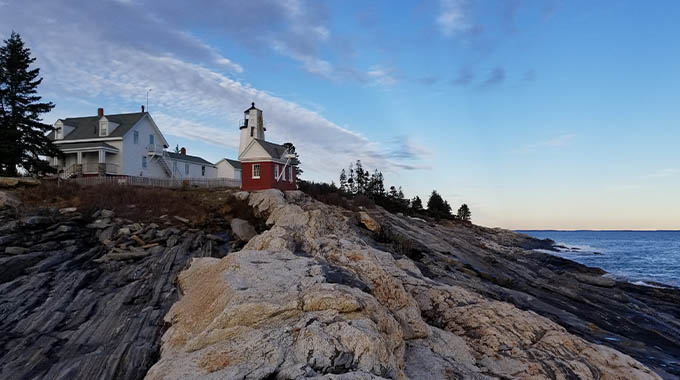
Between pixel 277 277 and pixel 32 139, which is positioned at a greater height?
pixel 32 139

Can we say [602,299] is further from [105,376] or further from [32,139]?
[32,139]

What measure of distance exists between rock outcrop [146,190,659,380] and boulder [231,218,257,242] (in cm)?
→ 861

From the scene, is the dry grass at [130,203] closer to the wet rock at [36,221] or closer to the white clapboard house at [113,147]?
the wet rock at [36,221]

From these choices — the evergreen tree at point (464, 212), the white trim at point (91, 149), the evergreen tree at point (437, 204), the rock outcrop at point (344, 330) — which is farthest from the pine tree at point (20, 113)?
the evergreen tree at point (464, 212)

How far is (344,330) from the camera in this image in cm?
584

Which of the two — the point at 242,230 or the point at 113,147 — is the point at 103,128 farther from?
the point at 242,230

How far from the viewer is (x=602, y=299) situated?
19.4 m

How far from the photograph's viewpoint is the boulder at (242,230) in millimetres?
20078

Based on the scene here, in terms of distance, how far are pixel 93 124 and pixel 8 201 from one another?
25.6m

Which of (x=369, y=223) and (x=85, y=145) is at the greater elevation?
(x=85, y=145)

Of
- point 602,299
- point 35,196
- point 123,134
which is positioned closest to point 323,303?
point 602,299

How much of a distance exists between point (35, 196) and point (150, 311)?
60.3ft

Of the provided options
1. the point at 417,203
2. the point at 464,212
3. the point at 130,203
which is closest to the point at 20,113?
the point at 130,203

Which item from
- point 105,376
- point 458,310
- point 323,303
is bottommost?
point 105,376
